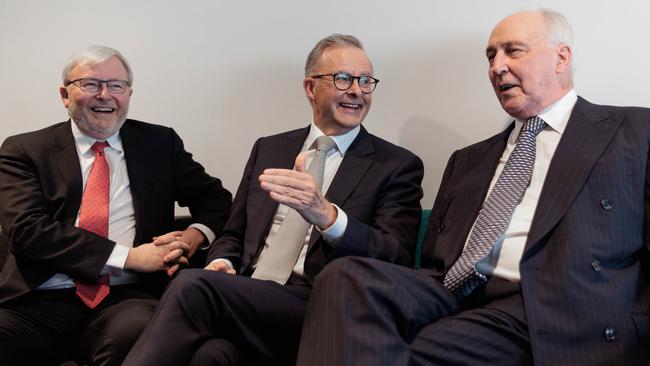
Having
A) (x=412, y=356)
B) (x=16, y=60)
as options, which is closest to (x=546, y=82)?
(x=412, y=356)

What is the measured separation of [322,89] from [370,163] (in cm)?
32

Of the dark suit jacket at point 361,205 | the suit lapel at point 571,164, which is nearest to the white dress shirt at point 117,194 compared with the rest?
the dark suit jacket at point 361,205

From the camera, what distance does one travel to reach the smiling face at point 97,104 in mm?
2586

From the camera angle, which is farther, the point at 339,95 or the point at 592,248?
the point at 339,95

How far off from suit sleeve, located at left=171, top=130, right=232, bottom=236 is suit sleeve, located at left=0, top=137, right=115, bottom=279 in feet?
1.34

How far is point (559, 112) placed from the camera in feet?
7.01

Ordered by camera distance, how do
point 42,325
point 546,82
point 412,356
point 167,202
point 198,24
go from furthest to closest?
point 198,24
point 167,202
point 42,325
point 546,82
point 412,356

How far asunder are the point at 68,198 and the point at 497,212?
4.70ft

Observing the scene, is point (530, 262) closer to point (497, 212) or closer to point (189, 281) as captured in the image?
point (497, 212)

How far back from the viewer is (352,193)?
2348 millimetres

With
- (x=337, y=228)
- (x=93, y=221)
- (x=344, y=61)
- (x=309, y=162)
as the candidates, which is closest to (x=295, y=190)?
(x=337, y=228)

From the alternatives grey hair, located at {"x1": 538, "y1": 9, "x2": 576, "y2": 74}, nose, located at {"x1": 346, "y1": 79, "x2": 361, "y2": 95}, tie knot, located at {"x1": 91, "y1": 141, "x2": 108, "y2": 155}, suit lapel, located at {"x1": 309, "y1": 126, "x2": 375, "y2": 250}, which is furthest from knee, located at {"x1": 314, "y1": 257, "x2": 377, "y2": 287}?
tie knot, located at {"x1": 91, "y1": 141, "x2": 108, "y2": 155}

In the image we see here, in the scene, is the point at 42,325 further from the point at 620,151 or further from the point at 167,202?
the point at 620,151

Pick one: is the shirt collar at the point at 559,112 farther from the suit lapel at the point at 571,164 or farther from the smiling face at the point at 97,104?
the smiling face at the point at 97,104
